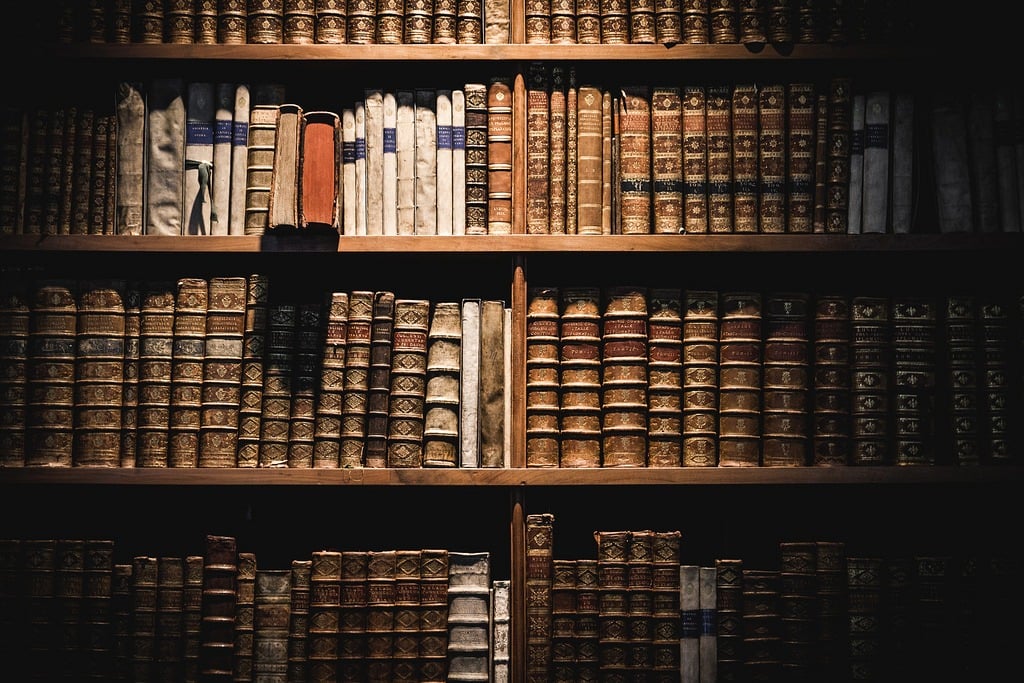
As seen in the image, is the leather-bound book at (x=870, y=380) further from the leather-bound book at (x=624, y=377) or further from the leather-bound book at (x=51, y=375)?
the leather-bound book at (x=51, y=375)

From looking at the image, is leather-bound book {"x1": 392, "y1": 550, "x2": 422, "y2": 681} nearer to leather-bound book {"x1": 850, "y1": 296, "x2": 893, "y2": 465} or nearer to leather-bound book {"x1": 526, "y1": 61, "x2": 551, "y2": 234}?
leather-bound book {"x1": 526, "y1": 61, "x2": 551, "y2": 234}

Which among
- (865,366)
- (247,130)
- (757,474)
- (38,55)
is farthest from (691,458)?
(38,55)

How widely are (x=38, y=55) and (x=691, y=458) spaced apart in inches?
73.0

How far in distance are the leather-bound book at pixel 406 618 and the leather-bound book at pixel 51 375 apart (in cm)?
83

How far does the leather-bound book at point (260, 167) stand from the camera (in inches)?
84.4

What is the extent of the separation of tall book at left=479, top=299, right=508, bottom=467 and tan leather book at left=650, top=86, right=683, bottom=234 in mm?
454

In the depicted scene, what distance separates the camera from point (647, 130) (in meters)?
2.17

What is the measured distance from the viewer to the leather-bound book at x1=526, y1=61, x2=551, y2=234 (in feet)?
7.05

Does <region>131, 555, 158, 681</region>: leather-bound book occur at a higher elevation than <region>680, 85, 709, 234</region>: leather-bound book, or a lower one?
lower

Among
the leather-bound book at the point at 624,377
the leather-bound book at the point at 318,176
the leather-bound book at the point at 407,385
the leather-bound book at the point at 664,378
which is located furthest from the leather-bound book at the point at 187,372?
the leather-bound book at the point at 664,378

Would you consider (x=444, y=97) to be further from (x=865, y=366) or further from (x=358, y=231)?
(x=865, y=366)

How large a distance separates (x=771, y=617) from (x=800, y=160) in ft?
3.59

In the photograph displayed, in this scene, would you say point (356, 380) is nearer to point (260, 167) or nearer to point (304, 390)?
point (304, 390)

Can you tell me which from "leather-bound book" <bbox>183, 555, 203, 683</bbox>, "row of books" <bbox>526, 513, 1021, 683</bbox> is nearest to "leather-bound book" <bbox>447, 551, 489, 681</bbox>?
"row of books" <bbox>526, 513, 1021, 683</bbox>
